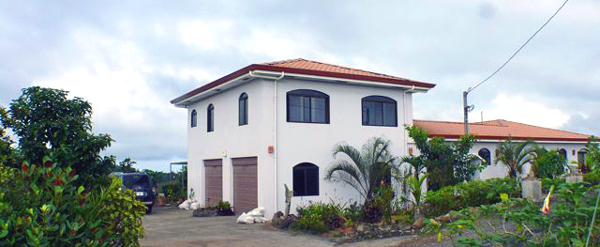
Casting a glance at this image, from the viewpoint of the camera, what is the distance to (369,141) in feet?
62.1

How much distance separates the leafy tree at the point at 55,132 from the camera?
8328 millimetres

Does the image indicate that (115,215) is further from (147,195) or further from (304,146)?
(147,195)

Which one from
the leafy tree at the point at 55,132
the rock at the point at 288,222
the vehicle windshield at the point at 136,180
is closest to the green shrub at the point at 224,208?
the vehicle windshield at the point at 136,180

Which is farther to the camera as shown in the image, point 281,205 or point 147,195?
point 147,195

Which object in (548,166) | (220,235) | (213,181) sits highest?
(548,166)

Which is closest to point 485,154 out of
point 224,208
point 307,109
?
point 307,109

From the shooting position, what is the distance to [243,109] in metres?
18.5

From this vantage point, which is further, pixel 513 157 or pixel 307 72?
pixel 513 157

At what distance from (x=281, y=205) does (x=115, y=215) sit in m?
9.54

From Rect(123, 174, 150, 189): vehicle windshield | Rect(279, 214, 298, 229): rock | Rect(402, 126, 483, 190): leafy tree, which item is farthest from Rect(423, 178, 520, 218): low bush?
Rect(123, 174, 150, 189): vehicle windshield

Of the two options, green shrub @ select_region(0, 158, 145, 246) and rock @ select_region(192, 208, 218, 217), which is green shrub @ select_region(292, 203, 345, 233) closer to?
rock @ select_region(192, 208, 218, 217)

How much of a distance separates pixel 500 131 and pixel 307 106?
48.6 feet

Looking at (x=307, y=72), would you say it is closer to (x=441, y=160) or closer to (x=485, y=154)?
(x=441, y=160)

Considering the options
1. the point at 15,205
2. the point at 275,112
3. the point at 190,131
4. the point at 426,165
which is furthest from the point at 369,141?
the point at 15,205
